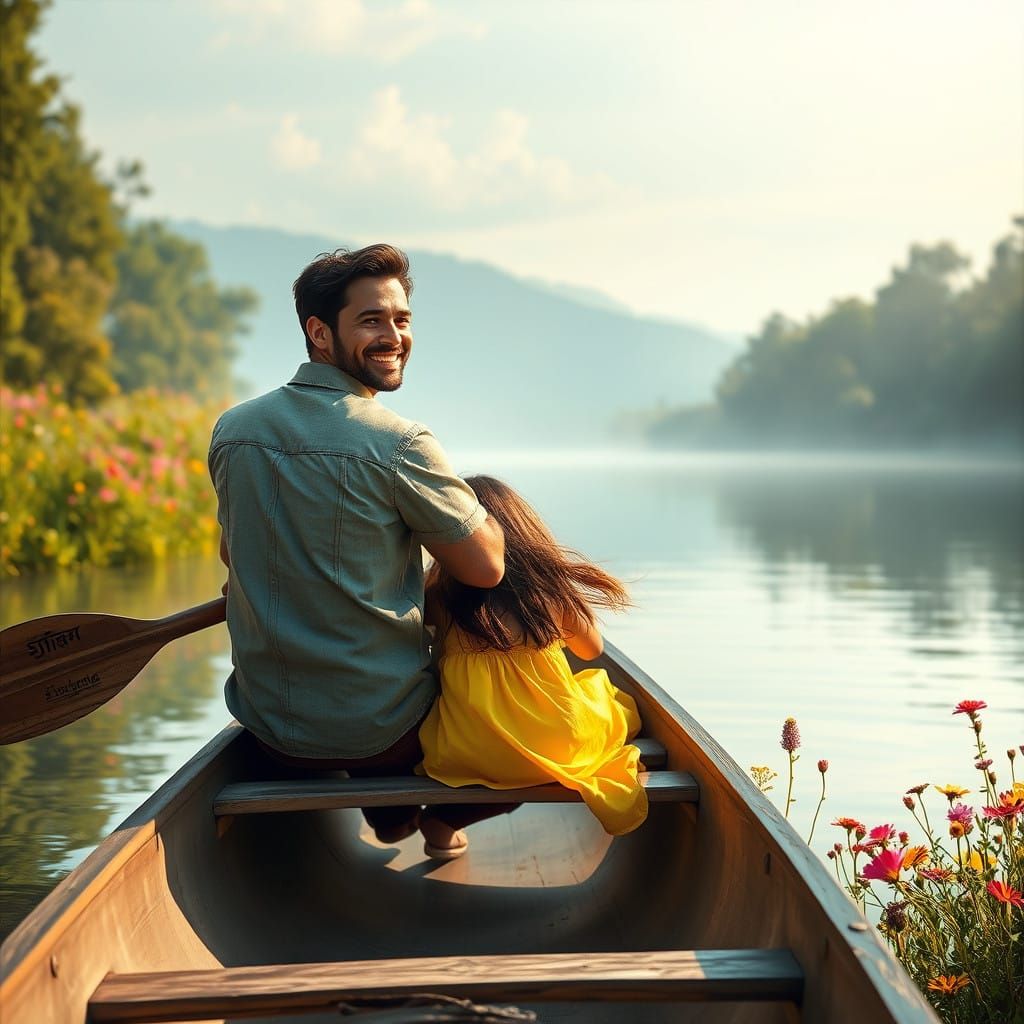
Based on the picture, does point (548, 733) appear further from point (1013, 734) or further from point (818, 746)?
point (1013, 734)

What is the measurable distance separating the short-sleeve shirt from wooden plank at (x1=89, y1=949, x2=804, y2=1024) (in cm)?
86

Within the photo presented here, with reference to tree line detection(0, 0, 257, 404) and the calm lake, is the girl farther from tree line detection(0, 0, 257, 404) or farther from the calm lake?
tree line detection(0, 0, 257, 404)

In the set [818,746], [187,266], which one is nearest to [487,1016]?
[818,746]

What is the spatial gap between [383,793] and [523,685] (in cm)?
41

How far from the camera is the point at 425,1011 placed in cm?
209

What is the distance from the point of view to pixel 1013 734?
5.98 m

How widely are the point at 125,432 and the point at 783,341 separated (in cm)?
8344

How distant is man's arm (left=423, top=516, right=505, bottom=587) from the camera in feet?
9.95

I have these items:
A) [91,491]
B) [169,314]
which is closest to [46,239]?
[91,491]

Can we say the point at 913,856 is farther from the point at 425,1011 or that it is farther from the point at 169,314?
the point at 169,314

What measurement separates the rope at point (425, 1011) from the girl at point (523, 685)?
97 centimetres

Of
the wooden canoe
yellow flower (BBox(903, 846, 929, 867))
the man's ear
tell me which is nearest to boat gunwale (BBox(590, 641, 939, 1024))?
the wooden canoe

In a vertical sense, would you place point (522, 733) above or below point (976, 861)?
above

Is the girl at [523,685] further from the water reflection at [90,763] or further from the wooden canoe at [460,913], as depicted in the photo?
the water reflection at [90,763]
